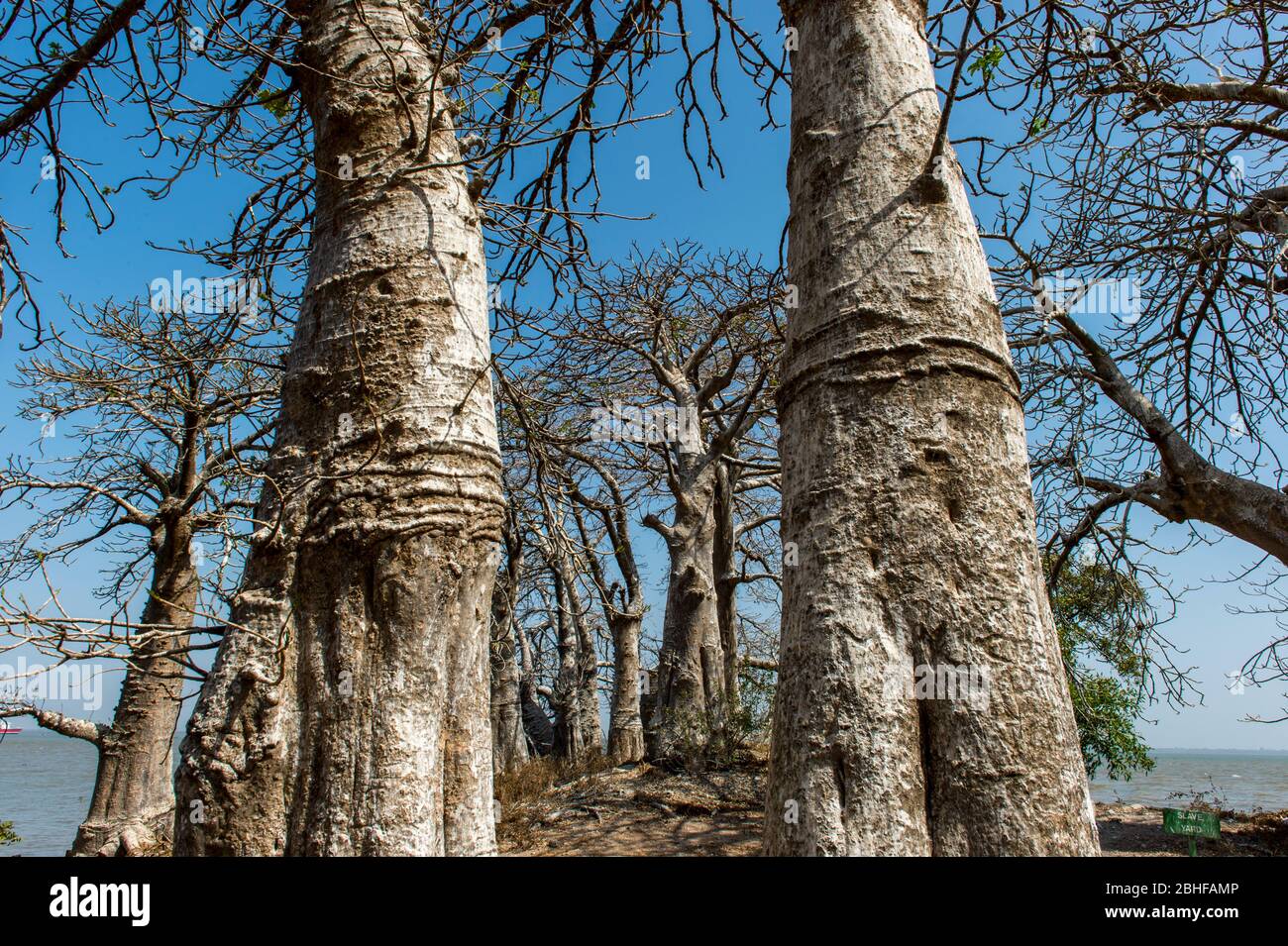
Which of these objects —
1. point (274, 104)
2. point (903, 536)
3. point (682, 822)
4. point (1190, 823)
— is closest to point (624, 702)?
point (682, 822)

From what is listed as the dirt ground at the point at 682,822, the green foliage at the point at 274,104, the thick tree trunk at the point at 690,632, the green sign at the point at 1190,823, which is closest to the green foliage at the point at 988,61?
the green foliage at the point at 274,104

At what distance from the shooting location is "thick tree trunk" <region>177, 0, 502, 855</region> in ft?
6.24

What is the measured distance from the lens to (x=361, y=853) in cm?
183

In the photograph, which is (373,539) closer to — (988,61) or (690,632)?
(988,61)

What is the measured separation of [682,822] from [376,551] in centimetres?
608

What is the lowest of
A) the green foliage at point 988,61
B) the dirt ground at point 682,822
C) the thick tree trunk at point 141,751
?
the dirt ground at point 682,822

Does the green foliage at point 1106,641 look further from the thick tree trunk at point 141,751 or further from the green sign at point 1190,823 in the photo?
the thick tree trunk at point 141,751

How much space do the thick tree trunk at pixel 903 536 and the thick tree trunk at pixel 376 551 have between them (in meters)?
0.87

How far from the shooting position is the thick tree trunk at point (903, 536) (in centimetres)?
151

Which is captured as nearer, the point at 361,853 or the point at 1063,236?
the point at 361,853

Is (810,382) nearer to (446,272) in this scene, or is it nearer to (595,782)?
(446,272)

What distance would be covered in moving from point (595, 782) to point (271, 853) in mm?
7403

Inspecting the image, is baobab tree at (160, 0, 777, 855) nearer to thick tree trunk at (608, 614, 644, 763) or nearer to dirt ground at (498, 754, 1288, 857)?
dirt ground at (498, 754, 1288, 857)

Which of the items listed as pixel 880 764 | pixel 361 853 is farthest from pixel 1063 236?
pixel 361 853
